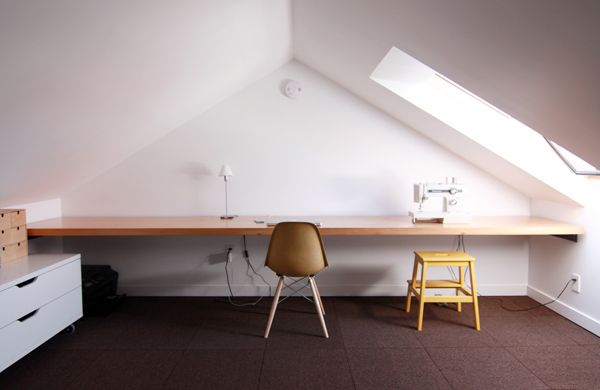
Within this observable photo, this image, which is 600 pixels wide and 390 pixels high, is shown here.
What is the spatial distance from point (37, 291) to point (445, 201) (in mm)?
2826

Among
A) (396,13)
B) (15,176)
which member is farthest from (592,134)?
(15,176)

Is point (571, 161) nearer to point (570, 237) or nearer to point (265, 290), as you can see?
point (570, 237)

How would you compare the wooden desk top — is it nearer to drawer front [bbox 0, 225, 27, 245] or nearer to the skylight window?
drawer front [bbox 0, 225, 27, 245]

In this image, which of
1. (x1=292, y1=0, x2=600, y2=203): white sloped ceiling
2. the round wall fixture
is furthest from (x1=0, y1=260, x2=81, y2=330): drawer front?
(x1=292, y1=0, x2=600, y2=203): white sloped ceiling

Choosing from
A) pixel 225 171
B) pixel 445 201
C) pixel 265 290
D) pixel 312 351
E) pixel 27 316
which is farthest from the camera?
pixel 265 290

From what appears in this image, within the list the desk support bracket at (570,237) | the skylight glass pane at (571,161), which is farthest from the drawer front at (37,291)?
the desk support bracket at (570,237)

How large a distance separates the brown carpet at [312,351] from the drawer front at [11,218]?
822mm

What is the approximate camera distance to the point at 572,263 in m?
2.72

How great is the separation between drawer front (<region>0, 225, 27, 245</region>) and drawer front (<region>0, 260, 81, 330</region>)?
364 mm

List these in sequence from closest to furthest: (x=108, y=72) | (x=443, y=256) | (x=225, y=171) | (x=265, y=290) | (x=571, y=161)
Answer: (x=108, y=72) < (x=571, y=161) < (x=443, y=256) < (x=225, y=171) < (x=265, y=290)

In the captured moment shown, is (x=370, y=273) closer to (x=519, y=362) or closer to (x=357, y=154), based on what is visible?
(x=357, y=154)

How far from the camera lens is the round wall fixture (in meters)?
3.13

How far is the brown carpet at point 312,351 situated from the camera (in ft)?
6.49

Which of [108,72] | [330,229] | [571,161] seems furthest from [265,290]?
[571,161]
